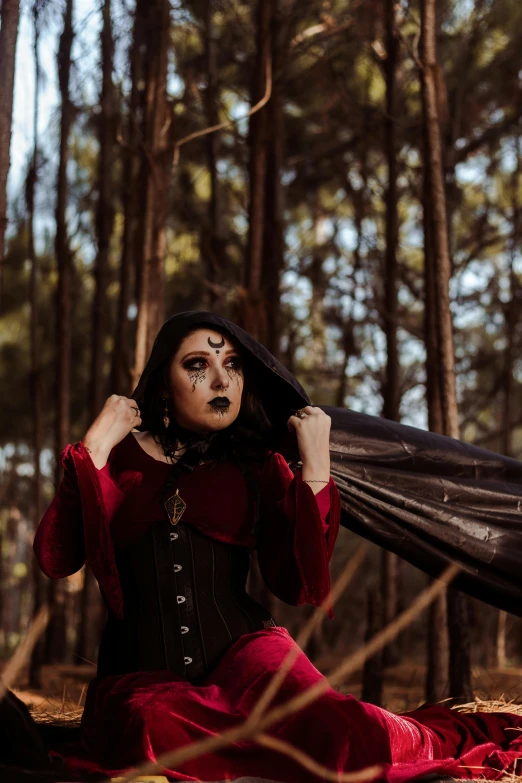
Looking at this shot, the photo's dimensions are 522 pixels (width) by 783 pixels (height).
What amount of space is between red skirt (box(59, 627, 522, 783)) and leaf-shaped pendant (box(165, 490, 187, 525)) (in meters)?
0.36

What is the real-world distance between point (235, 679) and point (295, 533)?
0.38 meters

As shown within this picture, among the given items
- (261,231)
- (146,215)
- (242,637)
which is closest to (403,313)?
(261,231)

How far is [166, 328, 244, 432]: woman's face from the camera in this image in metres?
2.55

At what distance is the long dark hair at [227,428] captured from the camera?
265 centimetres

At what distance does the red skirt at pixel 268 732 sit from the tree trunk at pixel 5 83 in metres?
1.13

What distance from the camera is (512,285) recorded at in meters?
7.24

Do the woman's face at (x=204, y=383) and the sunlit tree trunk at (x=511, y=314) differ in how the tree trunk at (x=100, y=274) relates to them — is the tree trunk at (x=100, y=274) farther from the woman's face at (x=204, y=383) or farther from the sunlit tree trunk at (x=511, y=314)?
the woman's face at (x=204, y=383)

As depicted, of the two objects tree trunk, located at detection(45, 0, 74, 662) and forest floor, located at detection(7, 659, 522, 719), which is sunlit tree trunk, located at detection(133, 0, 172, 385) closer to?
tree trunk, located at detection(45, 0, 74, 662)

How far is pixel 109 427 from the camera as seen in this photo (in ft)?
8.20

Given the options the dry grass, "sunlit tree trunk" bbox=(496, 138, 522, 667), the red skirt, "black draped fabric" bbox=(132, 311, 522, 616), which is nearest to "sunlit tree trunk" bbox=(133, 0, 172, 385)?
"black draped fabric" bbox=(132, 311, 522, 616)

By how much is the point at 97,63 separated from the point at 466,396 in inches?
250

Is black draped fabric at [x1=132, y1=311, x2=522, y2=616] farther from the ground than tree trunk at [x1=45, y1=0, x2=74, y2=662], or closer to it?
closer to it

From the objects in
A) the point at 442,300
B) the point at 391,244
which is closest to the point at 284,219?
the point at 391,244

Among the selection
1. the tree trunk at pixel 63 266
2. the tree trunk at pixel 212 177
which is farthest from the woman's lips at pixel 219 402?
the tree trunk at pixel 212 177
